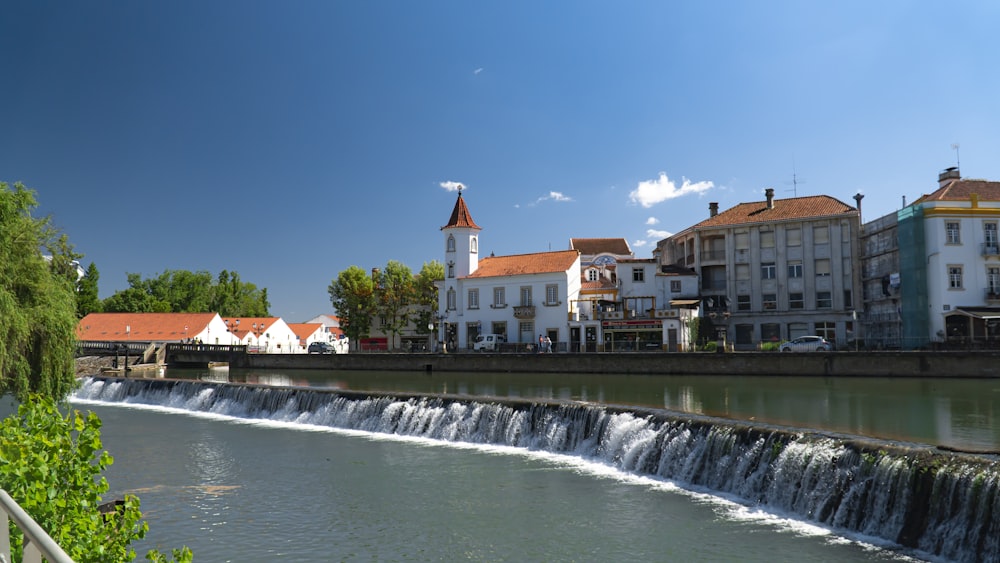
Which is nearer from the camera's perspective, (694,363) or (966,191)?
(694,363)

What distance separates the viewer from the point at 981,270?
40.7 metres

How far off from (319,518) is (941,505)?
398 inches

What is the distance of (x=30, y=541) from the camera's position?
272cm

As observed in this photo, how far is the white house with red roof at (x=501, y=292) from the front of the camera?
53062 millimetres

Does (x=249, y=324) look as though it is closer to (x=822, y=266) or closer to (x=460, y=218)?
(x=460, y=218)

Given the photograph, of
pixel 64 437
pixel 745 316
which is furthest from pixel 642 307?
pixel 64 437

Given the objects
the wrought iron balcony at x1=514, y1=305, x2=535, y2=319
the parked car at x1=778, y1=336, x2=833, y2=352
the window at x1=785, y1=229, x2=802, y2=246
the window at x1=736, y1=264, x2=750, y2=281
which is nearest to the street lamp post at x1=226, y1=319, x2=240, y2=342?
the wrought iron balcony at x1=514, y1=305, x2=535, y2=319

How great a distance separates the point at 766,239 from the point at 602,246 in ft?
112

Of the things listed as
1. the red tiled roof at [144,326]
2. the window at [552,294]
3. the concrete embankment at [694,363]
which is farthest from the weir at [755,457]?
the red tiled roof at [144,326]

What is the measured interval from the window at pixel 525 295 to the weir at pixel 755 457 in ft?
96.6

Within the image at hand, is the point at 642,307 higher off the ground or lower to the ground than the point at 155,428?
higher

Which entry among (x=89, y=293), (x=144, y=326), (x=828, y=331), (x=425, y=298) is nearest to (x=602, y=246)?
(x=425, y=298)

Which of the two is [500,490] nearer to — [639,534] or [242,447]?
Answer: [639,534]

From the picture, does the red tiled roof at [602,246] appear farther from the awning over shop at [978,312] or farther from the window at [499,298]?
the awning over shop at [978,312]
